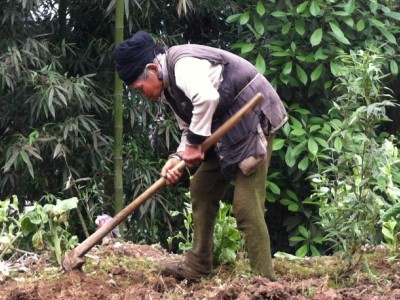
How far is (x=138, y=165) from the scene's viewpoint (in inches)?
296

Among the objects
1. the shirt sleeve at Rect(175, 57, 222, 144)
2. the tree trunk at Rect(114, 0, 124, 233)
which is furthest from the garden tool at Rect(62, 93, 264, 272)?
the tree trunk at Rect(114, 0, 124, 233)

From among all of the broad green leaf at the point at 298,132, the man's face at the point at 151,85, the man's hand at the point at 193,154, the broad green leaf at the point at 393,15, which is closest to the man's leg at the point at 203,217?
the man's hand at the point at 193,154

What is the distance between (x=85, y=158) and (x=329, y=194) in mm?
3100

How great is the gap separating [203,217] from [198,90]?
0.94 m

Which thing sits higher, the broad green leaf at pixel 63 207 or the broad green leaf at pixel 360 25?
the broad green leaf at pixel 63 207

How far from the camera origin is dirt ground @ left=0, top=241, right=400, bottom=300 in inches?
168

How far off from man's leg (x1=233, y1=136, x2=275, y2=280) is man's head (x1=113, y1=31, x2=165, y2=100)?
64 cm

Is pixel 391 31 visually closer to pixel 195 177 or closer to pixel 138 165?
pixel 138 165

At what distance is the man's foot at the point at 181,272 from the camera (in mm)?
4848

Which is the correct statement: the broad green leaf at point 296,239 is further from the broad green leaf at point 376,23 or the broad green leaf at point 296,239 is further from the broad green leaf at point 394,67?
the broad green leaf at point 376,23

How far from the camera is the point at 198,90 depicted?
4.16 meters

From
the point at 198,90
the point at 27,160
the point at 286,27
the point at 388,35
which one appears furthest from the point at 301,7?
the point at 198,90

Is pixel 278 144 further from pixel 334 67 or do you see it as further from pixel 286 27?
pixel 286 27

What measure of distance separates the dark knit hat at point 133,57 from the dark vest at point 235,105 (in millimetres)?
109
